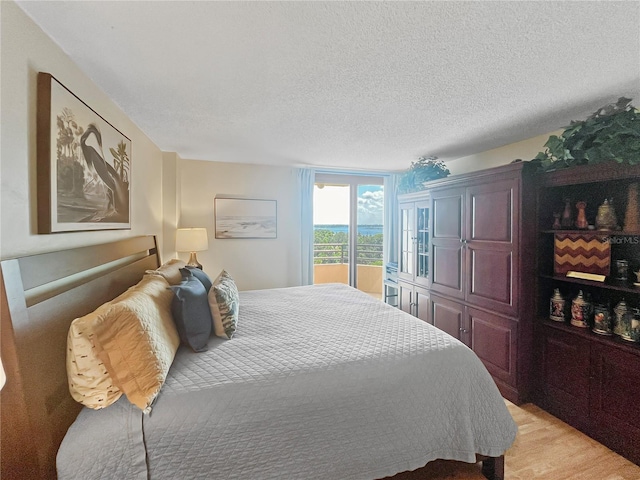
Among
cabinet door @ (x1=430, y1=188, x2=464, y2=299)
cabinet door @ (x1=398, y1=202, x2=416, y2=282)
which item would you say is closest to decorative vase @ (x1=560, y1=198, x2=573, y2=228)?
cabinet door @ (x1=430, y1=188, x2=464, y2=299)

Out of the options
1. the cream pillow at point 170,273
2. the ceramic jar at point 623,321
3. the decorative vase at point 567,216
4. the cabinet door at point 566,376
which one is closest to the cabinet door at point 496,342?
the cabinet door at point 566,376

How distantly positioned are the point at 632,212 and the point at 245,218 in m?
3.96

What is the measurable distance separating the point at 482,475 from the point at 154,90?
125 inches

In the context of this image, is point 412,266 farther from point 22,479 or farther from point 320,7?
point 22,479

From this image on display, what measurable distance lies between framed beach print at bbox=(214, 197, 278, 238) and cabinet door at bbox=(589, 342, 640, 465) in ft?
12.2

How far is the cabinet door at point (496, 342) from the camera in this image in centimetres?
249

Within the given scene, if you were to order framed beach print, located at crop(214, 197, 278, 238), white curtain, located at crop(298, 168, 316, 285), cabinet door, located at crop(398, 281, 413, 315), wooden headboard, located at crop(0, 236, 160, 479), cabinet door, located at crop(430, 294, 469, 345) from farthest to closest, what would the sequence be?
white curtain, located at crop(298, 168, 316, 285) < framed beach print, located at crop(214, 197, 278, 238) < cabinet door, located at crop(398, 281, 413, 315) < cabinet door, located at crop(430, 294, 469, 345) < wooden headboard, located at crop(0, 236, 160, 479)

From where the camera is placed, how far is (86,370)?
1.22 meters

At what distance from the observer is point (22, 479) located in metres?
1.05

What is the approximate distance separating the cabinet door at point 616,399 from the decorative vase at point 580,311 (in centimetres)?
21

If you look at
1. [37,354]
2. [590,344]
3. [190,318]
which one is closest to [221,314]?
[190,318]

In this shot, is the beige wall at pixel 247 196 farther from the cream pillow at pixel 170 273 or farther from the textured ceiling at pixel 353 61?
the cream pillow at pixel 170 273

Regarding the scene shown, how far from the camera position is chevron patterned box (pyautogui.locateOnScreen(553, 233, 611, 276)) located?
215 centimetres

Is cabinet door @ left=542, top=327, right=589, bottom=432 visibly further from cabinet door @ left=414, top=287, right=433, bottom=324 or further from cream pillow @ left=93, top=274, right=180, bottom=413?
cream pillow @ left=93, top=274, right=180, bottom=413
